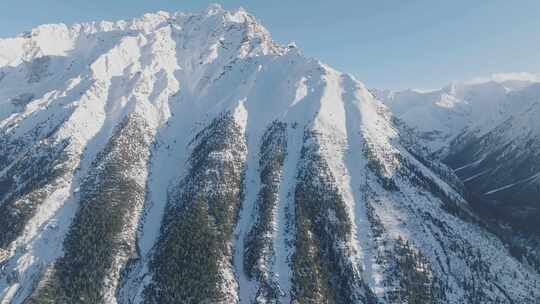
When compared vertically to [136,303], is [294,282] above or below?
above

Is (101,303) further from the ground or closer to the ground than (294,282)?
closer to the ground

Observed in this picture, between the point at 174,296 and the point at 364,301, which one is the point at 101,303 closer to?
the point at 174,296

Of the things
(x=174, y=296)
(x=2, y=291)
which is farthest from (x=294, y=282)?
(x=2, y=291)

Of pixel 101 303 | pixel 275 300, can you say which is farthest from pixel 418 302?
pixel 101 303

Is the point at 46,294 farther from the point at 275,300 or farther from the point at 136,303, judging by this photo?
the point at 275,300

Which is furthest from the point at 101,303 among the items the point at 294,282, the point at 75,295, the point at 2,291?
the point at 294,282

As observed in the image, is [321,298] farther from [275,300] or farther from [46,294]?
[46,294]

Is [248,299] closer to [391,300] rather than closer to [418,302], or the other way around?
[391,300]
